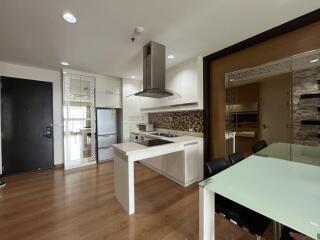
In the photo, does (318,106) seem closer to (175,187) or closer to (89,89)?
(175,187)

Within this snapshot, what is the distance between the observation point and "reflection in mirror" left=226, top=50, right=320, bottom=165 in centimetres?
185

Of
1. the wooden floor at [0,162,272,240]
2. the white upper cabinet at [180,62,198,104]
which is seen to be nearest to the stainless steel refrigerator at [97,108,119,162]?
the wooden floor at [0,162,272,240]

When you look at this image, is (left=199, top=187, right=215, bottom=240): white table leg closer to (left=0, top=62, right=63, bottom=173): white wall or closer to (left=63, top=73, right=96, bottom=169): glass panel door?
(left=63, top=73, right=96, bottom=169): glass panel door

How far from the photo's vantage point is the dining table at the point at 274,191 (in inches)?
29.0

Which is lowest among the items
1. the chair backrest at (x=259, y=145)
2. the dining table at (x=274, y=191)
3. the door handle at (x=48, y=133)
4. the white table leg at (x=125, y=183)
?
the white table leg at (x=125, y=183)

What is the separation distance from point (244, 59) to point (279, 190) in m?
2.11

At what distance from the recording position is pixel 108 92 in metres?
4.31

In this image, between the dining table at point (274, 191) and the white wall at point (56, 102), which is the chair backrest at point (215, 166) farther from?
the white wall at point (56, 102)

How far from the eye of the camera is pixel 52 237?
1617 millimetres

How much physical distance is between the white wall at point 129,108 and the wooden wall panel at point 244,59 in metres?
2.45

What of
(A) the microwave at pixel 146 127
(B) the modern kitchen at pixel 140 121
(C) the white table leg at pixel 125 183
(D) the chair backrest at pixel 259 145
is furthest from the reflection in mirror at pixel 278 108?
(A) the microwave at pixel 146 127

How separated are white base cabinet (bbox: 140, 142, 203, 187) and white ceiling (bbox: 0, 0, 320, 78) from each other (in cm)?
173

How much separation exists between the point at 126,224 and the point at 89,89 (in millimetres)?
3320

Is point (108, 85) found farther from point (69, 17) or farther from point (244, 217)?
point (244, 217)
